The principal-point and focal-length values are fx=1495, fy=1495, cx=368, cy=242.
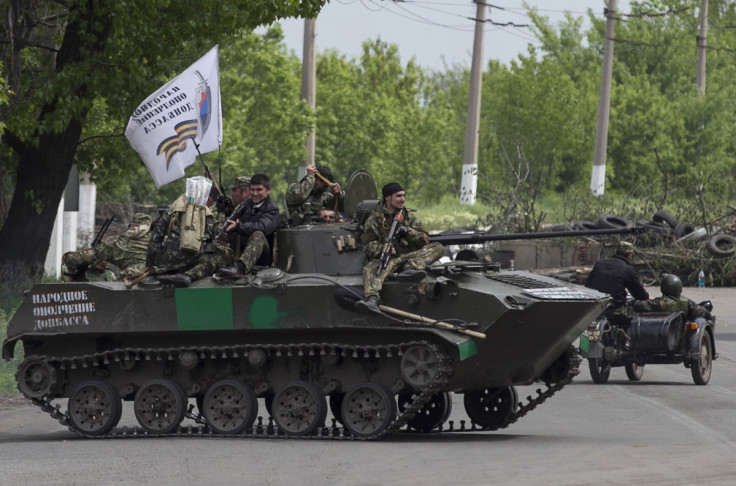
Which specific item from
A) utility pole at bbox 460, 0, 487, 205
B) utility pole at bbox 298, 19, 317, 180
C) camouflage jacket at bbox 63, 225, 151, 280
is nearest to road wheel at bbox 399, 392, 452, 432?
camouflage jacket at bbox 63, 225, 151, 280

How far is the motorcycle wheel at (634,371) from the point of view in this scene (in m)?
18.8

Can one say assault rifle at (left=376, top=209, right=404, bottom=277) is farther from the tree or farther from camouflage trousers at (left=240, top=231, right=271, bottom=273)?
the tree

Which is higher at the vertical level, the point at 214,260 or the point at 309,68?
the point at 309,68

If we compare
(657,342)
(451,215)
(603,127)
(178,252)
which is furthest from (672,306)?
(603,127)

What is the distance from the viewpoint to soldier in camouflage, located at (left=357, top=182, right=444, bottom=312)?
1316 centimetres

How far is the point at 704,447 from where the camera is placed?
12320 millimetres

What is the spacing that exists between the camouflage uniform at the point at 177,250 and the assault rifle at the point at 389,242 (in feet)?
5.93

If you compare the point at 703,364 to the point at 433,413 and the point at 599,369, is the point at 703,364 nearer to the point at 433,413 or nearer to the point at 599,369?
the point at 599,369

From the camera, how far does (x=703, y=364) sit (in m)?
18.1

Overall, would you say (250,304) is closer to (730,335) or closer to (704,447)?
(704,447)

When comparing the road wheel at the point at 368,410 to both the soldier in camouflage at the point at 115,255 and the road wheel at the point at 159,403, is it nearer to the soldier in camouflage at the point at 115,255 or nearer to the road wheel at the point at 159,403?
the road wheel at the point at 159,403

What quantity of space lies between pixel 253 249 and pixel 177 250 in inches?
30.7

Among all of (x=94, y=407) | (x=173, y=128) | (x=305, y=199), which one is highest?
(x=173, y=128)

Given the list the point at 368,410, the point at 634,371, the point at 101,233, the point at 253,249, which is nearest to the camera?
the point at 368,410
